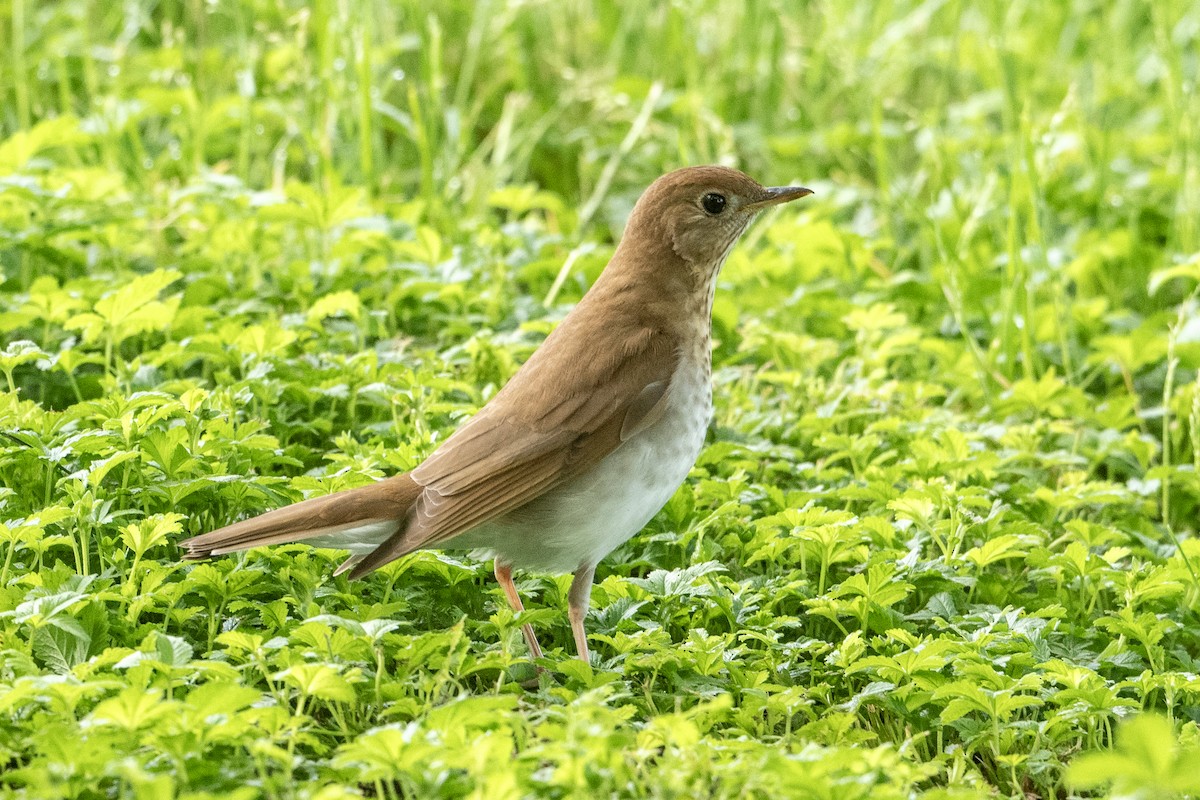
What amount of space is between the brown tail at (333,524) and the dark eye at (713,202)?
4.22 feet

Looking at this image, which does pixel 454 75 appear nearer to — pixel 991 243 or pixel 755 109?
pixel 755 109

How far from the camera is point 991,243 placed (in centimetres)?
739

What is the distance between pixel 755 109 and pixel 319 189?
2.85m

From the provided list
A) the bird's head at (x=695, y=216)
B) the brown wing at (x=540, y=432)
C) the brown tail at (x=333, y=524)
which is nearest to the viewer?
the brown tail at (x=333, y=524)

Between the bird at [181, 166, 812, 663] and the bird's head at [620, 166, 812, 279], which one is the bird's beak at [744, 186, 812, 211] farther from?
the bird at [181, 166, 812, 663]

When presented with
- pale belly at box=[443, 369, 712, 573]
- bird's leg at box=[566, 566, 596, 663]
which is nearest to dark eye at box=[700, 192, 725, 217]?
pale belly at box=[443, 369, 712, 573]

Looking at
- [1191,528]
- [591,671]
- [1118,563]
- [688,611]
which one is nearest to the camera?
[591,671]

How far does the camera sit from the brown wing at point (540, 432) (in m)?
3.86

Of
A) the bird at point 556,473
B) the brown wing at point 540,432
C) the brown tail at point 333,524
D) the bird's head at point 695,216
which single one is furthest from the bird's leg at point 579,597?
the bird's head at point 695,216

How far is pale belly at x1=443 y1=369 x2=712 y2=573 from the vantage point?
13.0ft

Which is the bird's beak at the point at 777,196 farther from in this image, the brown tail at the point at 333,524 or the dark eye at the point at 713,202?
the brown tail at the point at 333,524

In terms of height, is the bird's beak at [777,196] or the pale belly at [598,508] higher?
the bird's beak at [777,196]

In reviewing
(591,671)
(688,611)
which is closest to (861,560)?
(688,611)

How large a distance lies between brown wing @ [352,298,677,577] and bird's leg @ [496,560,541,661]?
275mm
